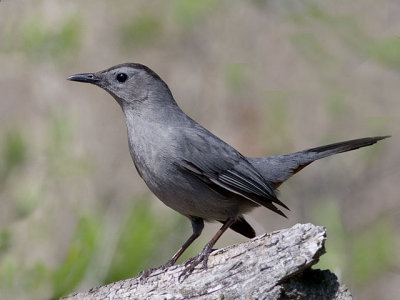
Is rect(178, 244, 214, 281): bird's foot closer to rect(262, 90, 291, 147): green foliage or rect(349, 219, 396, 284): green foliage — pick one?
rect(349, 219, 396, 284): green foliage

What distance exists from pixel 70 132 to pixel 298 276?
334 cm

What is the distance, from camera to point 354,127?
368 inches

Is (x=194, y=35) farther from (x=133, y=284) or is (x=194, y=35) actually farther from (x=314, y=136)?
(x=133, y=284)

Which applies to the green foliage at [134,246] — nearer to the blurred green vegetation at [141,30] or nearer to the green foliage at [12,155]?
the green foliage at [12,155]

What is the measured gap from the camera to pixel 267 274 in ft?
13.3

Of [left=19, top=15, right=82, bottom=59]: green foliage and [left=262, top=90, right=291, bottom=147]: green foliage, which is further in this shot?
[left=262, top=90, right=291, bottom=147]: green foliage

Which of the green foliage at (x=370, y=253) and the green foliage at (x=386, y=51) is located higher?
the green foliage at (x=386, y=51)

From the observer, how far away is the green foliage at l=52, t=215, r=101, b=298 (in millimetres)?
5109

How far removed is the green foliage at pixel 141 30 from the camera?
388 inches

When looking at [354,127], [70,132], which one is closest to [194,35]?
[354,127]

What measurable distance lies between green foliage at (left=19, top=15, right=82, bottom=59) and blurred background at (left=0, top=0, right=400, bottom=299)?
0.05 ft

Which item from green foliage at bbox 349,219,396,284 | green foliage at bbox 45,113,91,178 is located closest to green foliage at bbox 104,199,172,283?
green foliage at bbox 45,113,91,178

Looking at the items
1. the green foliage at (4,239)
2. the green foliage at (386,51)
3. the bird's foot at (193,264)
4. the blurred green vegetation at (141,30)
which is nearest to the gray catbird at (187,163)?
the bird's foot at (193,264)

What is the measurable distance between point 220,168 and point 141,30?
5062mm
